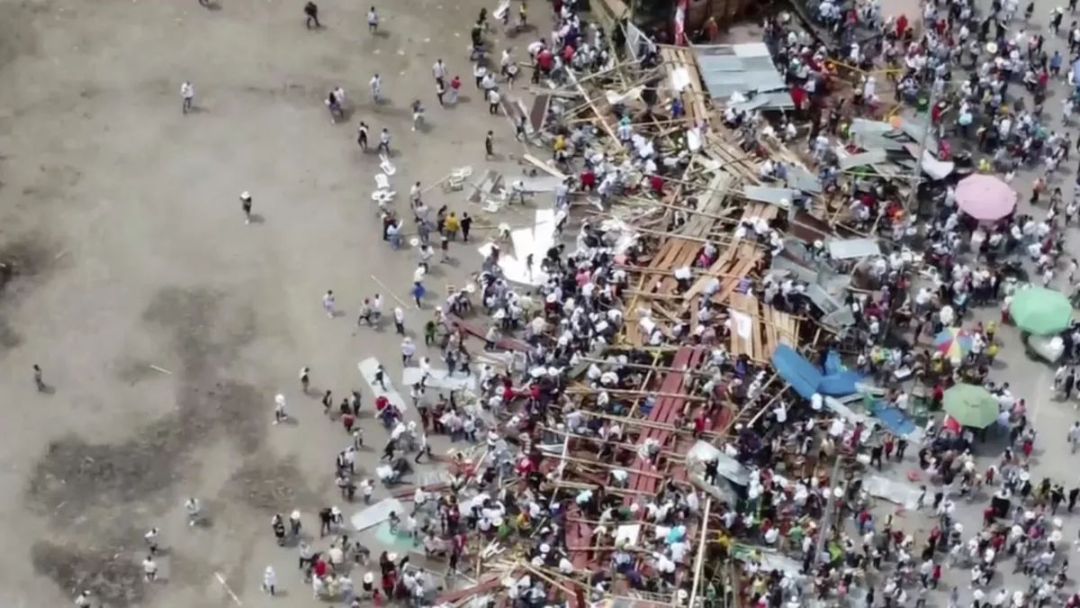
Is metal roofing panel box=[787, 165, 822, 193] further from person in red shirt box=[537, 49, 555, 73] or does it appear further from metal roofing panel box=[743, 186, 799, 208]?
person in red shirt box=[537, 49, 555, 73]

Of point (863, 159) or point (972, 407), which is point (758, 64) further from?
point (972, 407)

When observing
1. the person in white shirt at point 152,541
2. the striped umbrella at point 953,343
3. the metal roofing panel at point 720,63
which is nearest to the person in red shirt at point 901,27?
the metal roofing panel at point 720,63

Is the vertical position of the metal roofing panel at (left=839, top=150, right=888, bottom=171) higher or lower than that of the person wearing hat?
higher

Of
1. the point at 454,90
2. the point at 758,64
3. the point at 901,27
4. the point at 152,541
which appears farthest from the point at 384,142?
the point at 901,27

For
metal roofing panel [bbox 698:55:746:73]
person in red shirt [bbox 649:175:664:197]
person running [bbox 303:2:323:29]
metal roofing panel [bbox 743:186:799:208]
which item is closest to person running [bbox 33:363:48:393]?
person running [bbox 303:2:323:29]

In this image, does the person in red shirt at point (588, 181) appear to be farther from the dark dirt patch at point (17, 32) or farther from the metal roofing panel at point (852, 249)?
the dark dirt patch at point (17, 32)

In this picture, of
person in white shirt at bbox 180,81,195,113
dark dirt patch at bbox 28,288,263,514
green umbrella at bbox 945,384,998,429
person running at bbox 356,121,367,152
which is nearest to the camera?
dark dirt patch at bbox 28,288,263,514

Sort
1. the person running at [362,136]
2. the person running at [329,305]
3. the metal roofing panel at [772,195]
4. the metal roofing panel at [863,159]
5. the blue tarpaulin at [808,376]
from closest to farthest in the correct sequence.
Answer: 1. the blue tarpaulin at [808,376]
2. the person running at [329,305]
3. the metal roofing panel at [772,195]
4. the metal roofing panel at [863,159]
5. the person running at [362,136]
